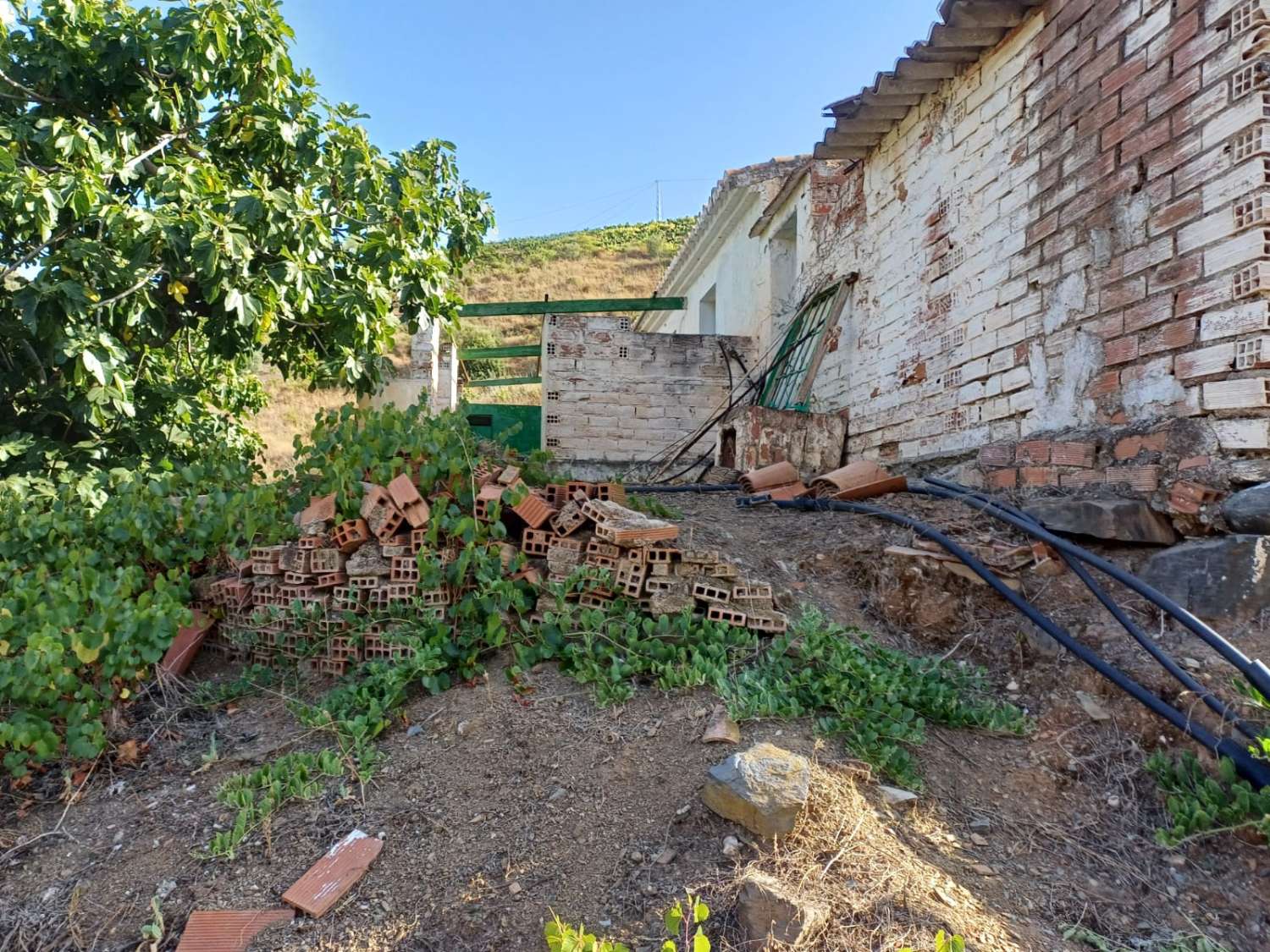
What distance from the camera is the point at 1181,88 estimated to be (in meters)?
2.97

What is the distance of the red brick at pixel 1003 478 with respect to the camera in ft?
12.1

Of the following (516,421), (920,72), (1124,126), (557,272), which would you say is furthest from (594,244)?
(1124,126)

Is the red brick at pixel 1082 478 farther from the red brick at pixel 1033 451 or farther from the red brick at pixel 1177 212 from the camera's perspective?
the red brick at pixel 1177 212

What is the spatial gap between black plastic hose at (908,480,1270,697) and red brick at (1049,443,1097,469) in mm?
347

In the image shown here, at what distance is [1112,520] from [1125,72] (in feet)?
6.18

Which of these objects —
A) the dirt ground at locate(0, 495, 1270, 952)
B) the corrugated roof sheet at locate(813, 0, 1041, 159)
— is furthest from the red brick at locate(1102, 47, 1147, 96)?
the dirt ground at locate(0, 495, 1270, 952)

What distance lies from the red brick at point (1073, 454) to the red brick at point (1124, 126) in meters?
1.27

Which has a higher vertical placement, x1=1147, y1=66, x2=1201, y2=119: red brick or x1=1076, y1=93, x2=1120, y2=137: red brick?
x1=1076, y1=93, x2=1120, y2=137: red brick

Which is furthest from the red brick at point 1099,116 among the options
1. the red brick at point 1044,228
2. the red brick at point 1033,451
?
the red brick at point 1033,451

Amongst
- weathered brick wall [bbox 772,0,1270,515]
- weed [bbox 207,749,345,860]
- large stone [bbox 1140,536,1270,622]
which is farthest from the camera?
weathered brick wall [bbox 772,0,1270,515]

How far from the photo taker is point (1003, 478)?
377 cm

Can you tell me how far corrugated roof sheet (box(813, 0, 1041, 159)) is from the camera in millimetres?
3910

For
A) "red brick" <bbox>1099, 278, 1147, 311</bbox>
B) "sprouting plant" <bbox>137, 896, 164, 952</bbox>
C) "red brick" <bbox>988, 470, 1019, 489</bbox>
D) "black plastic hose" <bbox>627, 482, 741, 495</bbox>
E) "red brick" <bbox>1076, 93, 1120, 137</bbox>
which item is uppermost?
"red brick" <bbox>1076, 93, 1120, 137</bbox>

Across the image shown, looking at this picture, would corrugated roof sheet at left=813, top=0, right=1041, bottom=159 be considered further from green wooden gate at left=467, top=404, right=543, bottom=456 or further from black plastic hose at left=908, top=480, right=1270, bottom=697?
green wooden gate at left=467, top=404, right=543, bottom=456
